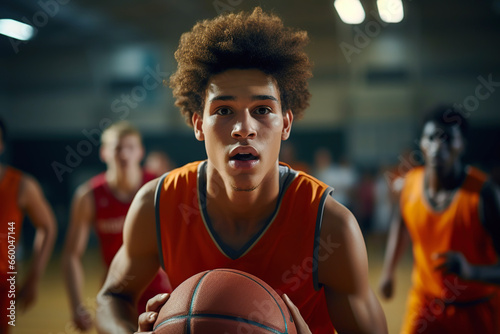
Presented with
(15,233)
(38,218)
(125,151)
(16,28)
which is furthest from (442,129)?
(16,28)

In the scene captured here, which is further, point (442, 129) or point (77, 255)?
point (77, 255)

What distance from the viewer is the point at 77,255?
11.6 ft

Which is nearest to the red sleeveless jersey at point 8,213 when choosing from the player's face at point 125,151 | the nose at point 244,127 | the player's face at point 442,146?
the player's face at point 125,151

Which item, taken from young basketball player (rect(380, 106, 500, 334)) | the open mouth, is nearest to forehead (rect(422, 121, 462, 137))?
young basketball player (rect(380, 106, 500, 334))

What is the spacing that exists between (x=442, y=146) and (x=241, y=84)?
1.72 metres

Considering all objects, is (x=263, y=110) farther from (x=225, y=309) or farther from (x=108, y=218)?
(x=108, y=218)

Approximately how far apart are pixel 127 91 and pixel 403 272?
9.83 metres

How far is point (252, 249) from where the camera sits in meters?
1.86

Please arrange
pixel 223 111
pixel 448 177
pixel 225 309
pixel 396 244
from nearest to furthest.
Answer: pixel 225 309 < pixel 223 111 < pixel 448 177 < pixel 396 244

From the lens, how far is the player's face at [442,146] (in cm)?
296

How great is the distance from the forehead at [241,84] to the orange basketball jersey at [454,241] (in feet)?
5.56

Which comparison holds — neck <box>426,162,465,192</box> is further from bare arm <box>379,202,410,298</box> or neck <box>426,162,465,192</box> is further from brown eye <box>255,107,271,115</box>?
brown eye <box>255,107,271,115</box>

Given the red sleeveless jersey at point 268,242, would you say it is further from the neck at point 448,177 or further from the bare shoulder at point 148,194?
the neck at point 448,177


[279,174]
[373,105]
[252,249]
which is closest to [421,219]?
[279,174]
